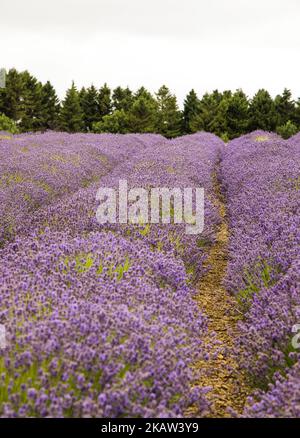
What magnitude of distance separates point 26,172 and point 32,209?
175 cm

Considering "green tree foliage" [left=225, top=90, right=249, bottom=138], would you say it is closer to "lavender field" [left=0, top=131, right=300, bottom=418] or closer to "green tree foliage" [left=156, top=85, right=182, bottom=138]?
"green tree foliage" [left=156, top=85, right=182, bottom=138]

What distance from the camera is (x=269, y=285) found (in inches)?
160

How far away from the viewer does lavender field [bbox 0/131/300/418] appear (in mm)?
2162

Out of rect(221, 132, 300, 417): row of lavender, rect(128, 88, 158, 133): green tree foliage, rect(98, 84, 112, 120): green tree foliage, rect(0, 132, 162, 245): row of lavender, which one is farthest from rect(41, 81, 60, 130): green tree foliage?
rect(221, 132, 300, 417): row of lavender

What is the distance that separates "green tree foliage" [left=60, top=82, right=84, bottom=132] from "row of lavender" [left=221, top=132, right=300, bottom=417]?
32261mm

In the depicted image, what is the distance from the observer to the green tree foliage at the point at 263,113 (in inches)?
1415

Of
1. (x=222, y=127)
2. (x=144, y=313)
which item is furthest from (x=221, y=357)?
(x=222, y=127)

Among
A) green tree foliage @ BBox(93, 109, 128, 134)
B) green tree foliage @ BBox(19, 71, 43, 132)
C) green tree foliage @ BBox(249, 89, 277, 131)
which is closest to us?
green tree foliage @ BBox(93, 109, 128, 134)

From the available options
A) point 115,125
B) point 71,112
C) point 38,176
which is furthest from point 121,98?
point 38,176

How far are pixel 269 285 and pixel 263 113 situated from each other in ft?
112

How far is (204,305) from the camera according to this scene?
4.93 m

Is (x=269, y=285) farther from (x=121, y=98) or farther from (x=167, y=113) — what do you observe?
(x=121, y=98)
